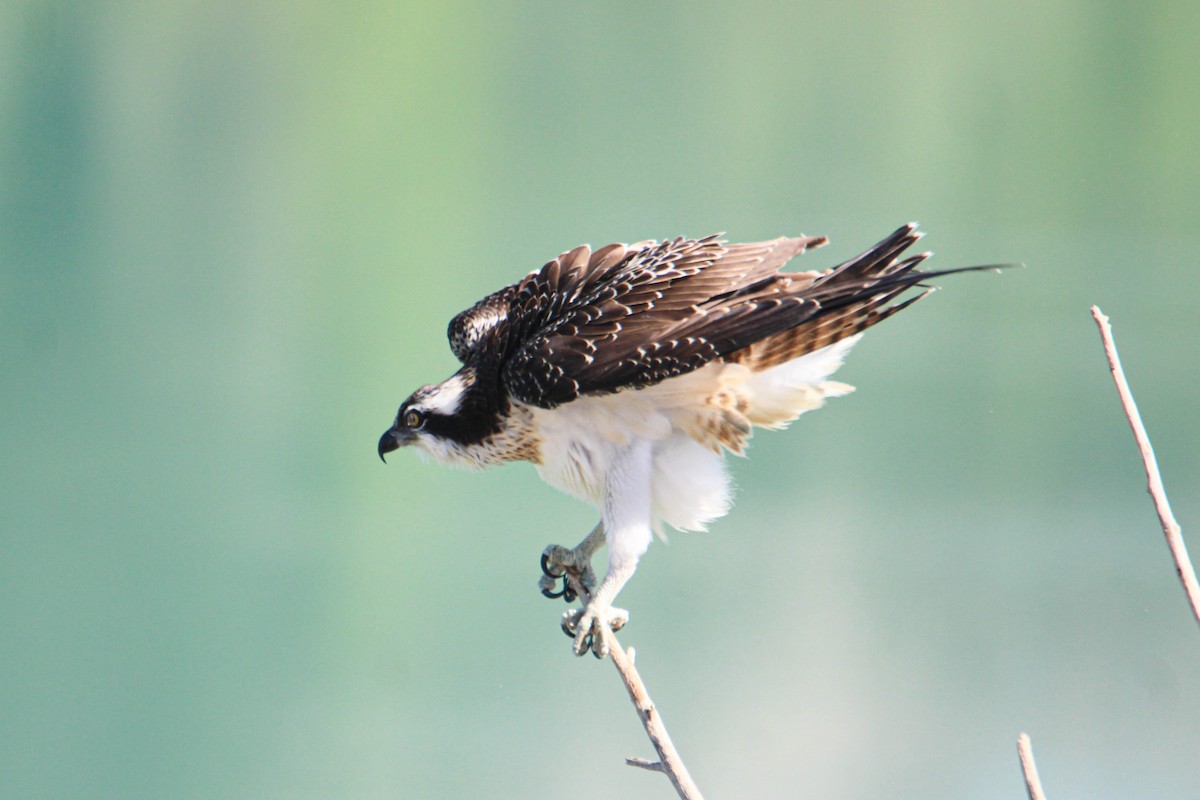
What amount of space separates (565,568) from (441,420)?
29cm

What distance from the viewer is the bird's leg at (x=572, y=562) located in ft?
5.53

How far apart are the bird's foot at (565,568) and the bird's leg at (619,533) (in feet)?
0.38

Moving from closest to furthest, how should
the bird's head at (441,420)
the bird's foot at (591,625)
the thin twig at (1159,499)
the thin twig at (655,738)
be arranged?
the thin twig at (1159,499) → the thin twig at (655,738) → the bird's foot at (591,625) → the bird's head at (441,420)

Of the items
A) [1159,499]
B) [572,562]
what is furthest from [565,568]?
[1159,499]

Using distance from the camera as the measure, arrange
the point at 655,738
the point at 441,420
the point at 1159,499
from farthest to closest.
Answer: the point at 441,420 → the point at 655,738 → the point at 1159,499

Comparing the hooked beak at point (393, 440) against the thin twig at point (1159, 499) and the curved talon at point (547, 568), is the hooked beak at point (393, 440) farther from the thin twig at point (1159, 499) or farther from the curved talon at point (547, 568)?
the thin twig at point (1159, 499)

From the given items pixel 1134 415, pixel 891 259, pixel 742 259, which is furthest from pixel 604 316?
pixel 1134 415

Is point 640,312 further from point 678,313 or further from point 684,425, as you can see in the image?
point 684,425

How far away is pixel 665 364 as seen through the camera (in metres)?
1.42

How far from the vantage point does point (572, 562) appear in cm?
169

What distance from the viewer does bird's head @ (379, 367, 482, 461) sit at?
5.40ft

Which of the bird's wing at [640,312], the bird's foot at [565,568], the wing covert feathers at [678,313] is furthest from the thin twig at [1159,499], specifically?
the bird's foot at [565,568]

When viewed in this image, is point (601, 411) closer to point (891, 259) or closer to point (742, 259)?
point (742, 259)

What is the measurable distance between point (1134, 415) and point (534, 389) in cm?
72
